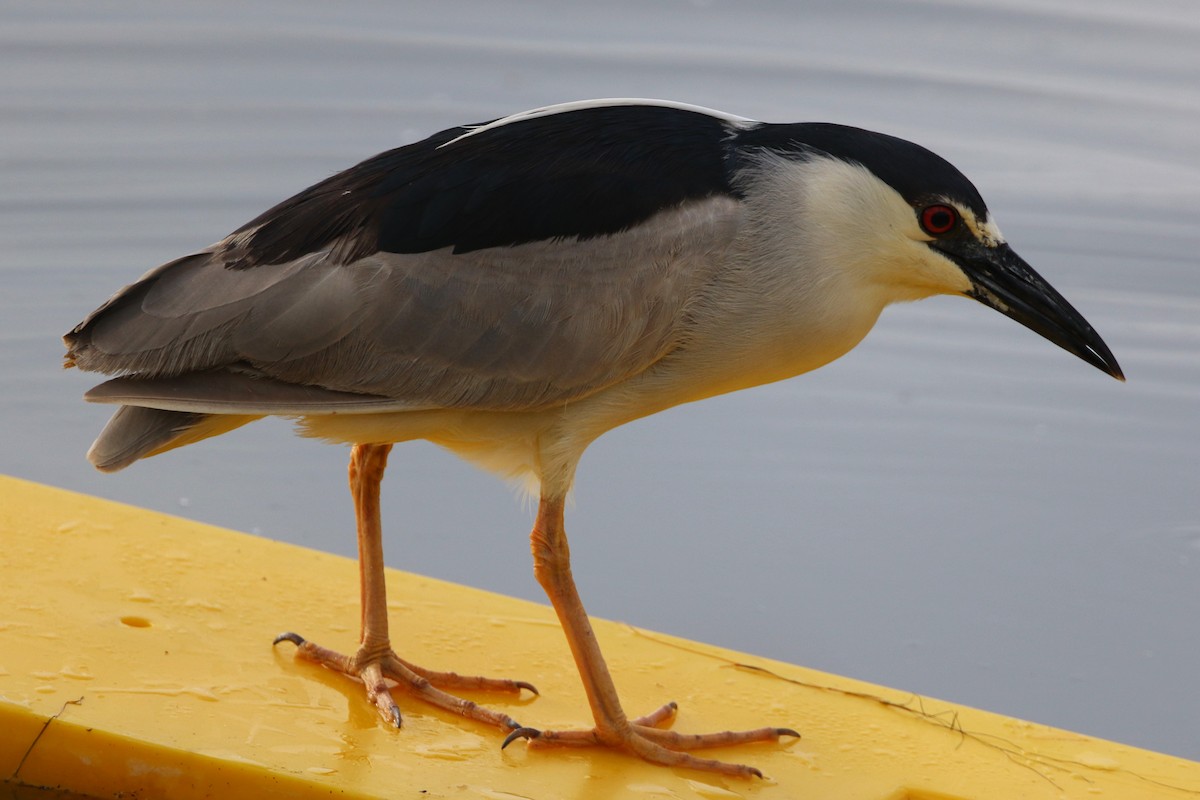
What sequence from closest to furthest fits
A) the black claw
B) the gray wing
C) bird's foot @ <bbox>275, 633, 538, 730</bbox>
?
the gray wing < the black claw < bird's foot @ <bbox>275, 633, 538, 730</bbox>

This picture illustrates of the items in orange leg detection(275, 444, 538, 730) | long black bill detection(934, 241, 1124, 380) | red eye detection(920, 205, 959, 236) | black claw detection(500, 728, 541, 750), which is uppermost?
red eye detection(920, 205, 959, 236)

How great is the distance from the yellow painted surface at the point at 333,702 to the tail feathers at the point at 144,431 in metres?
0.45

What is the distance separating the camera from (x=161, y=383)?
293 centimetres

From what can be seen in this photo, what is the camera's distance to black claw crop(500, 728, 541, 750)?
3055 mm

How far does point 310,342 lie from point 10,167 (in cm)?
493

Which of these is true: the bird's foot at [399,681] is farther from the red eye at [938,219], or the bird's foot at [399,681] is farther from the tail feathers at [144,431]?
the red eye at [938,219]

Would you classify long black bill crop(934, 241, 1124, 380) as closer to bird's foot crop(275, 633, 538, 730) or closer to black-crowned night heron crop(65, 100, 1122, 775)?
black-crowned night heron crop(65, 100, 1122, 775)

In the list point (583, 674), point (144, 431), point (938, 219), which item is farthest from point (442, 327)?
point (938, 219)

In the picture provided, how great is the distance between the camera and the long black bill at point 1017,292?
9.79 feet

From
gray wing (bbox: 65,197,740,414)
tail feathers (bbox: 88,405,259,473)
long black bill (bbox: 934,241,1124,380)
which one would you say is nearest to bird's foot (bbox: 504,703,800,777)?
gray wing (bbox: 65,197,740,414)

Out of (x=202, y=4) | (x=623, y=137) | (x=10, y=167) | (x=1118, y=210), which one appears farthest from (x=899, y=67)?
(x=623, y=137)

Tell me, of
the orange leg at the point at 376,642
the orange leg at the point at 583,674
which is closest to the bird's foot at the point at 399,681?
the orange leg at the point at 376,642

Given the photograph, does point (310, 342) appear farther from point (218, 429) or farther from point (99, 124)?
point (99, 124)

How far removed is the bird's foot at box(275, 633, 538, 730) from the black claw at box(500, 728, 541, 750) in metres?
0.03
